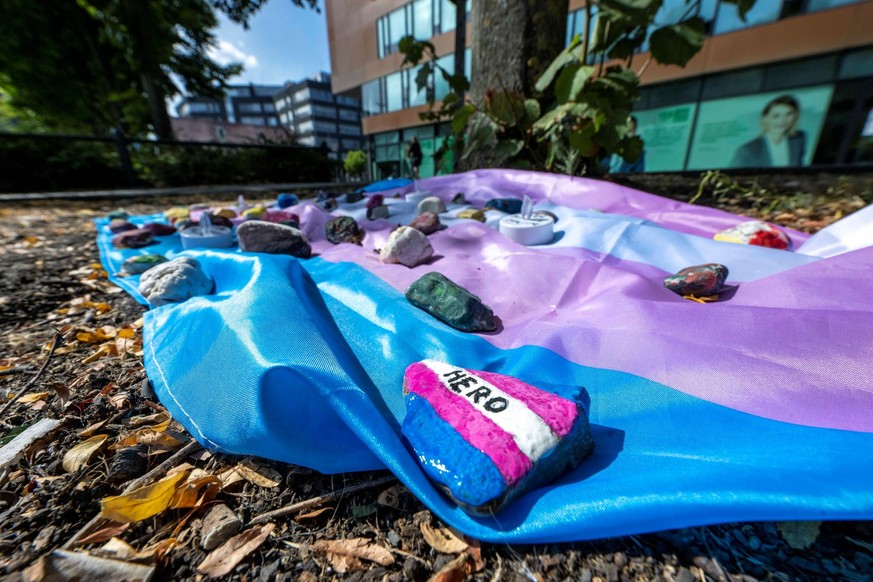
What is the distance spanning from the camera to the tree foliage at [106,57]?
8.48 m

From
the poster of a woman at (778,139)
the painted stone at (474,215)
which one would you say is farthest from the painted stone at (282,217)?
the poster of a woman at (778,139)

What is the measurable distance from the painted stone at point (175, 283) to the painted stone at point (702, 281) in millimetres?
1740

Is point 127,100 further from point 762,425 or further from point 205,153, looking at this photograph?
point 762,425

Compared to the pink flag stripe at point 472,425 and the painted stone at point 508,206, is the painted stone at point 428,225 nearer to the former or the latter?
the painted stone at point 508,206

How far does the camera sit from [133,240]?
7.45 ft

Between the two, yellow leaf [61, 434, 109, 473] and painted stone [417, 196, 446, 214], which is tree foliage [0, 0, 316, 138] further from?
yellow leaf [61, 434, 109, 473]

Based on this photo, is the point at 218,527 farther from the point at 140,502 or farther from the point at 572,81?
the point at 572,81

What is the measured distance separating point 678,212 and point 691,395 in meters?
1.84

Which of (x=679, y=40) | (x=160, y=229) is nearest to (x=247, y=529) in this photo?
(x=160, y=229)

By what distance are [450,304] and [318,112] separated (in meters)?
53.8

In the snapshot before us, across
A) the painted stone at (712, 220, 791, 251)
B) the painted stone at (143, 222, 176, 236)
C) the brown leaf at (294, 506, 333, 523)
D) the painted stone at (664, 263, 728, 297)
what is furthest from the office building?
the brown leaf at (294, 506, 333, 523)

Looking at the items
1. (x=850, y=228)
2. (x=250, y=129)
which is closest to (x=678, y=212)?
(x=850, y=228)

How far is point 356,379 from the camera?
0.80 meters

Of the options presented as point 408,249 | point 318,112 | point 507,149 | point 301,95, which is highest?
point 301,95
